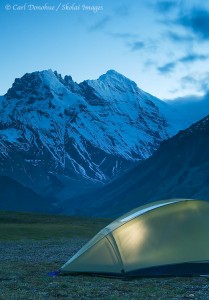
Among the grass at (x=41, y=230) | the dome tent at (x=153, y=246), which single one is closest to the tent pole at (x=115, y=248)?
the dome tent at (x=153, y=246)

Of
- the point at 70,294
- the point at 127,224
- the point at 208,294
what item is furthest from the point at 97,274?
the point at 208,294

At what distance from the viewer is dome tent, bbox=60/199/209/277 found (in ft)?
66.7

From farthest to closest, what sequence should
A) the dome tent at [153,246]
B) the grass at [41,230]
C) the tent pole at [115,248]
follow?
1. the grass at [41,230]
2. the dome tent at [153,246]
3. the tent pole at [115,248]

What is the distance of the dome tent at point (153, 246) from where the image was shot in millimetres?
20344

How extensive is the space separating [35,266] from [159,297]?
1114cm

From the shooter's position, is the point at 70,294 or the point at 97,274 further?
the point at 97,274

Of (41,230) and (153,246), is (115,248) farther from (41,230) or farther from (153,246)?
(41,230)

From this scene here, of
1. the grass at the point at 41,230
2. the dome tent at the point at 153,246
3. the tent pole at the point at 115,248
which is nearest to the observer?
the tent pole at the point at 115,248

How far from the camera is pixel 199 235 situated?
2105cm

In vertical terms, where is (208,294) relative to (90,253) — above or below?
below

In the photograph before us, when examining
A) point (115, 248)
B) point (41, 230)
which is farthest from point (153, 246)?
point (41, 230)

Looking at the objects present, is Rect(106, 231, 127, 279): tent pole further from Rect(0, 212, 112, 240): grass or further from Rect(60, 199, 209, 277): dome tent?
Rect(0, 212, 112, 240): grass

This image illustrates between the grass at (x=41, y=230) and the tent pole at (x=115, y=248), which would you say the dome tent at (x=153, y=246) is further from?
the grass at (x=41, y=230)

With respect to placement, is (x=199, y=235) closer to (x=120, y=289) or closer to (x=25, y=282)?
(x=120, y=289)
